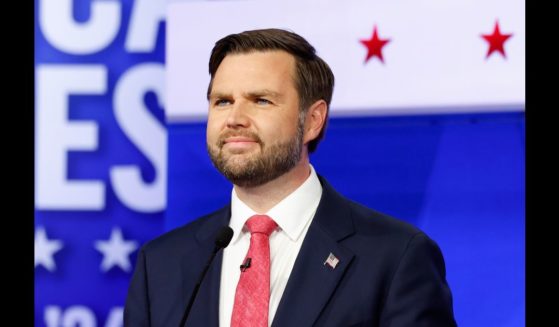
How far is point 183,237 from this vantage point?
237 centimetres

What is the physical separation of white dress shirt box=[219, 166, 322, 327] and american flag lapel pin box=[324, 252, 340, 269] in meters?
0.10

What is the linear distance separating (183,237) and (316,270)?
1.54 ft

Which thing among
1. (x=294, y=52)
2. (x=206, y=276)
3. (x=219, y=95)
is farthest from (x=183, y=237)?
(x=294, y=52)

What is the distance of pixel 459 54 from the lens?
2.93 m

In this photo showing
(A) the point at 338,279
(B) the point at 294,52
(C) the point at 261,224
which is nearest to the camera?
(A) the point at 338,279

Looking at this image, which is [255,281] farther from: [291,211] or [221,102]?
[221,102]

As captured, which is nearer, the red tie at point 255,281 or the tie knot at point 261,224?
the red tie at point 255,281

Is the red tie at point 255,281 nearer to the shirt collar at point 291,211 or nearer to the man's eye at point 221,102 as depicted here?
the shirt collar at point 291,211

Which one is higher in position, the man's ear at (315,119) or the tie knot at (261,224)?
the man's ear at (315,119)

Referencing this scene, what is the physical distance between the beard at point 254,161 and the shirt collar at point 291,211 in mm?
73

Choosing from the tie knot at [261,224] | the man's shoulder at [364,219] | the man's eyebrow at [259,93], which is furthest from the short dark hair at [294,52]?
the tie knot at [261,224]

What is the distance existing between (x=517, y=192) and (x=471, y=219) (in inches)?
7.2

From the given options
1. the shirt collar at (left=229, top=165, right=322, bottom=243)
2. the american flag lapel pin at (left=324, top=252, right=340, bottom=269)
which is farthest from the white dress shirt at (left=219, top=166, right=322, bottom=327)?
the american flag lapel pin at (left=324, top=252, right=340, bottom=269)

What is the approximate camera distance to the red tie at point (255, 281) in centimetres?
204
